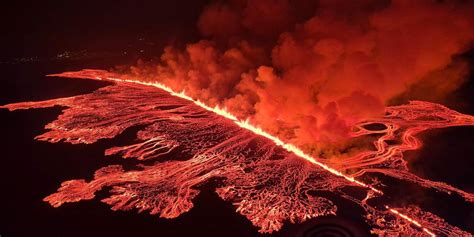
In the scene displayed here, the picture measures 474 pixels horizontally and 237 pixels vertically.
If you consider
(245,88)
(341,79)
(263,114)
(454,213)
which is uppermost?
(341,79)

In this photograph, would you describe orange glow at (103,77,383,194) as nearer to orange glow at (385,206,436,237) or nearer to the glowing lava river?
the glowing lava river

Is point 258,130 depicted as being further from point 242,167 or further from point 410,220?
point 410,220

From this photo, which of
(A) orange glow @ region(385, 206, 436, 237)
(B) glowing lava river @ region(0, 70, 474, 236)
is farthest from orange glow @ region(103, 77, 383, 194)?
(A) orange glow @ region(385, 206, 436, 237)

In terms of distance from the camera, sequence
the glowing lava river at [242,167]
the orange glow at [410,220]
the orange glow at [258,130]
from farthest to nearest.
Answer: the orange glow at [258,130] < the glowing lava river at [242,167] < the orange glow at [410,220]

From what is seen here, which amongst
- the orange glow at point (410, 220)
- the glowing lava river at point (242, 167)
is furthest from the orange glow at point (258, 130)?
the orange glow at point (410, 220)

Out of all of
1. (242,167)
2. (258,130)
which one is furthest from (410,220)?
(258,130)

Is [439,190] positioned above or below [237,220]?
above

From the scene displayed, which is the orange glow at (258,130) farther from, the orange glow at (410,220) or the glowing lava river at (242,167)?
the orange glow at (410,220)

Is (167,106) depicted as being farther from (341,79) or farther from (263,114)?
(341,79)

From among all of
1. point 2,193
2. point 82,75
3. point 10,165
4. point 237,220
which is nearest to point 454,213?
point 237,220
